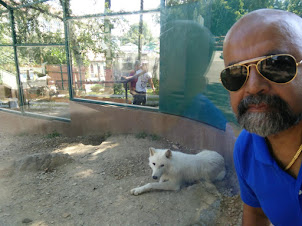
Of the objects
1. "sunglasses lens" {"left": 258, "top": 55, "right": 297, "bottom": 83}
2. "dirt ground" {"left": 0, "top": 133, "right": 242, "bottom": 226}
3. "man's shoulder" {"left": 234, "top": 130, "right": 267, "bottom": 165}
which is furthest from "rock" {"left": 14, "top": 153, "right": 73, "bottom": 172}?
"sunglasses lens" {"left": 258, "top": 55, "right": 297, "bottom": 83}

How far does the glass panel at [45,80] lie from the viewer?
6973mm

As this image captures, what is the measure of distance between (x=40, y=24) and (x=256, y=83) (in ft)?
25.5

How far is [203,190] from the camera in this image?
131 inches

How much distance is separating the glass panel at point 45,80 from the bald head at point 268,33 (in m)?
6.41

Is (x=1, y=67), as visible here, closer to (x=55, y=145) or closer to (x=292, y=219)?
(x=55, y=145)

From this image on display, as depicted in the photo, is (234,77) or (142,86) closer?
(234,77)

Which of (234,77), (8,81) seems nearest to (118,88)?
(8,81)

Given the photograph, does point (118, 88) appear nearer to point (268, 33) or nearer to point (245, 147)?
point (245, 147)

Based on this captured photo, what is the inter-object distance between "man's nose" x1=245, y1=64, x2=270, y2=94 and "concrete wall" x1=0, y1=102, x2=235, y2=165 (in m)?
2.67

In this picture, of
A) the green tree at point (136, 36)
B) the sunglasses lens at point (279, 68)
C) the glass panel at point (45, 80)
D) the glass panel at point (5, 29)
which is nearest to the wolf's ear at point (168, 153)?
the sunglasses lens at point (279, 68)

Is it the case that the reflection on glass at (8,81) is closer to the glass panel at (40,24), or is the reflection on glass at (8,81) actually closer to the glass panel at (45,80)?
the glass panel at (45,80)

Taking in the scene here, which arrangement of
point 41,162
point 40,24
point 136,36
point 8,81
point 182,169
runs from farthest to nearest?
1. point 8,81
2. point 40,24
3. point 136,36
4. point 41,162
5. point 182,169

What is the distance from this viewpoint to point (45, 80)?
739cm

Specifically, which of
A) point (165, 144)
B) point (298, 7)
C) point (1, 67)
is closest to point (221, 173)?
point (165, 144)
